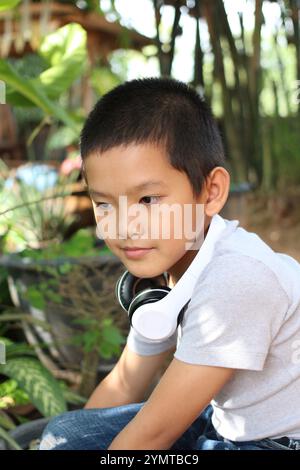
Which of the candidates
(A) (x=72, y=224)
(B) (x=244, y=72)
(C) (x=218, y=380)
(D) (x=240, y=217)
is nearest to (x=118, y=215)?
(C) (x=218, y=380)

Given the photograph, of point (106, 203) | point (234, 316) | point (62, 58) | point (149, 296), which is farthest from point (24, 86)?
point (234, 316)

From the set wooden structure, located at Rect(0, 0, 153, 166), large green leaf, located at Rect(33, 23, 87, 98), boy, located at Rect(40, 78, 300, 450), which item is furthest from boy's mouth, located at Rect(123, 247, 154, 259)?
wooden structure, located at Rect(0, 0, 153, 166)

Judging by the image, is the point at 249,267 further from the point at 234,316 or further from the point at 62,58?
the point at 62,58

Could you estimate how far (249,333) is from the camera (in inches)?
41.8

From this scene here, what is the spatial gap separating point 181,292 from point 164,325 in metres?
0.06

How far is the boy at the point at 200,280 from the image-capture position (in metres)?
1.06

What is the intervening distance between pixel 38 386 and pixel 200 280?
704mm

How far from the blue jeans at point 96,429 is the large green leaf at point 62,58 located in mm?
1022

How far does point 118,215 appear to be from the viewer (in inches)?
45.5

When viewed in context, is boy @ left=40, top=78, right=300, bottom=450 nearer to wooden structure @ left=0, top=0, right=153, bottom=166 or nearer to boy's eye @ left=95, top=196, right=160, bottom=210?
boy's eye @ left=95, top=196, right=160, bottom=210

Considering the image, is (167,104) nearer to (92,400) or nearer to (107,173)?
(107,173)

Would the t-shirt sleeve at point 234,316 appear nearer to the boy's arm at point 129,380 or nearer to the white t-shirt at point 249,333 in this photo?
the white t-shirt at point 249,333

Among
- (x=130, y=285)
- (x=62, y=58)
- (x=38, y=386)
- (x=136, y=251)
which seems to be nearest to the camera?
(x=136, y=251)

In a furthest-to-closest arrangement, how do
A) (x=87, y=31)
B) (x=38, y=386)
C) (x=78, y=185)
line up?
(x=87, y=31), (x=78, y=185), (x=38, y=386)
